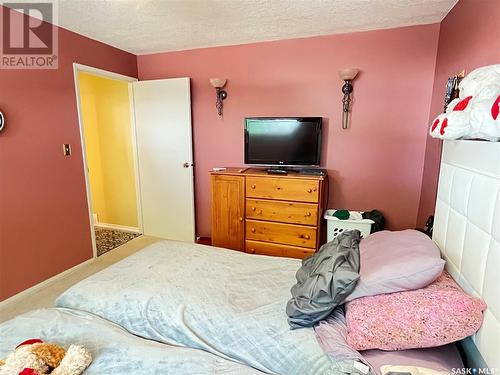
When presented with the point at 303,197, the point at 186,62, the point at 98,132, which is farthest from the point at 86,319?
the point at 98,132

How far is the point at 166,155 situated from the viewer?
3.57 m

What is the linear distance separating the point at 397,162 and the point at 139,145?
10.1 feet

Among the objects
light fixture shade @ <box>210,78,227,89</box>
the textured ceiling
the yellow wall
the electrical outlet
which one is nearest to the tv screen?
light fixture shade @ <box>210,78,227,89</box>

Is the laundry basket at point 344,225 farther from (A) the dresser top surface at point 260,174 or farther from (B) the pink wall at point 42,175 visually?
(B) the pink wall at point 42,175

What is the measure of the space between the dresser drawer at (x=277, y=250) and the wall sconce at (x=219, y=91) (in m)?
1.59

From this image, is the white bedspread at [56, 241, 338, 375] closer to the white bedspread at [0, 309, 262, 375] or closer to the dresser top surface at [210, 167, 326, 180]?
the white bedspread at [0, 309, 262, 375]

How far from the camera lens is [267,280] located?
1.63 metres

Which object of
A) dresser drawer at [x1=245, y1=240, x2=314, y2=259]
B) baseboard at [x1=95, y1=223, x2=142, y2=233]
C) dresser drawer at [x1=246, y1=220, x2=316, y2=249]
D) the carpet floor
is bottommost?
the carpet floor

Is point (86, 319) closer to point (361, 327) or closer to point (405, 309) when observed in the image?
point (361, 327)

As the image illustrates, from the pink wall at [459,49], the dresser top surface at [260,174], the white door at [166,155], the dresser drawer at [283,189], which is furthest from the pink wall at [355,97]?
the dresser drawer at [283,189]

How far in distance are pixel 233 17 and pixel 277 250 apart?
7.21ft

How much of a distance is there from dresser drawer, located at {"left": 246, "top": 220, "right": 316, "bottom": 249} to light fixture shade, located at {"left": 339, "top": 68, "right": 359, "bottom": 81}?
1.51 m

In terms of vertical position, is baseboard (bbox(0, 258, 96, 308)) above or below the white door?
below

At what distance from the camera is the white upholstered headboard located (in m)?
0.92
